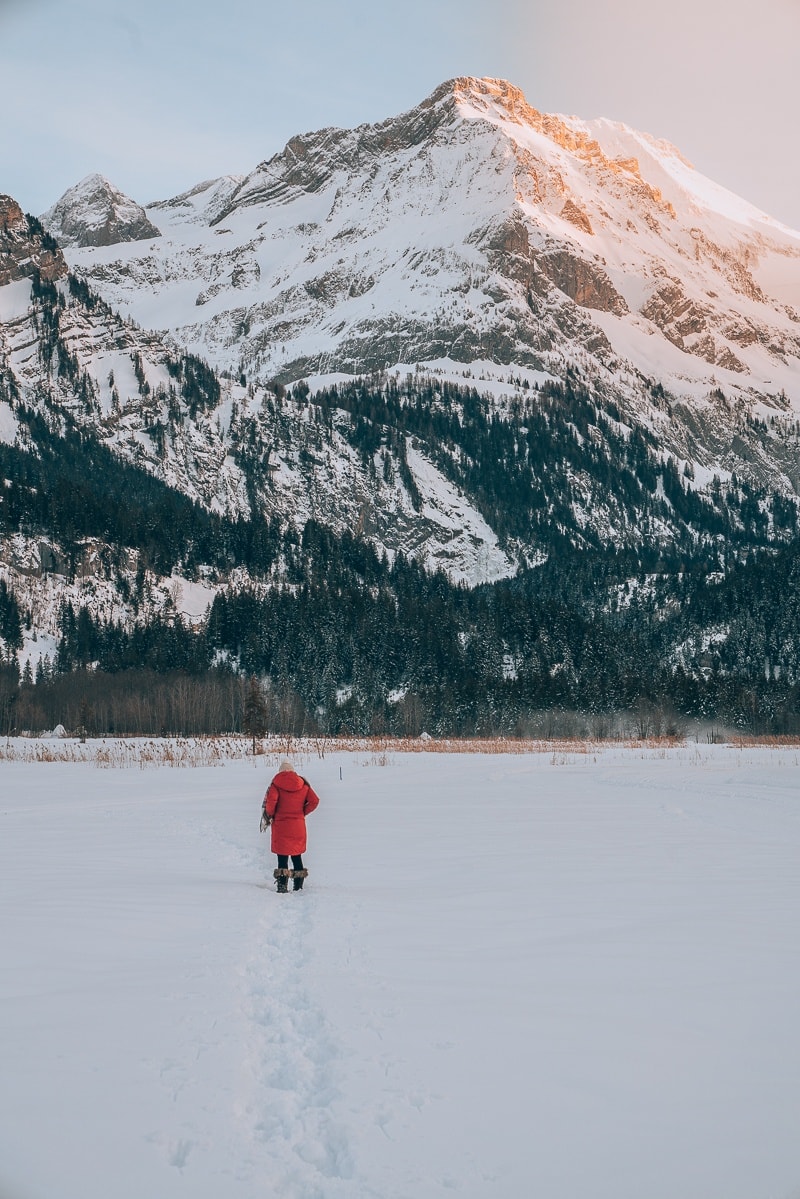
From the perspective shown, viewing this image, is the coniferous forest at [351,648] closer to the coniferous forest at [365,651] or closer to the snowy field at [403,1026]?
the coniferous forest at [365,651]

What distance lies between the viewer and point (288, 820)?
47.0 ft

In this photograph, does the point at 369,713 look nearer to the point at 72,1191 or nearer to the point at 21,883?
the point at 21,883

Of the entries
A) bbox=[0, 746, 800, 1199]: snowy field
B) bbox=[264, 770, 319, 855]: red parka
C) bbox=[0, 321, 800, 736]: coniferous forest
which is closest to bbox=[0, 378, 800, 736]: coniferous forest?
bbox=[0, 321, 800, 736]: coniferous forest

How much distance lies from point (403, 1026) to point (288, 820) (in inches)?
273

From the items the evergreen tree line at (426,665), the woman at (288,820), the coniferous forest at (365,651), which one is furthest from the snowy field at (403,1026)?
the evergreen tree line at (426,665)

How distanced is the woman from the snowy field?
61 cm

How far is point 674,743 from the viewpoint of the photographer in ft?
238

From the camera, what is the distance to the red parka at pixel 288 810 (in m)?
14.2

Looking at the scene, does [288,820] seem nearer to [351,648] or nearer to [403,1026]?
[403,1026]

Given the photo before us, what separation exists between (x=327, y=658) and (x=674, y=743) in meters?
61.7

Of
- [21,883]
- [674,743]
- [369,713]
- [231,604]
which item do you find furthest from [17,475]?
[21,883]

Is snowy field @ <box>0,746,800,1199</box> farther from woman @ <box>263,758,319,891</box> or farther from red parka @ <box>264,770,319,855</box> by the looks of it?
red parka @ <box>264,770,319,855</box>

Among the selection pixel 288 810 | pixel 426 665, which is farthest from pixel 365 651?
pixel 288 810

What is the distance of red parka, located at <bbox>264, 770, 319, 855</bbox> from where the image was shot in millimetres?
14211
